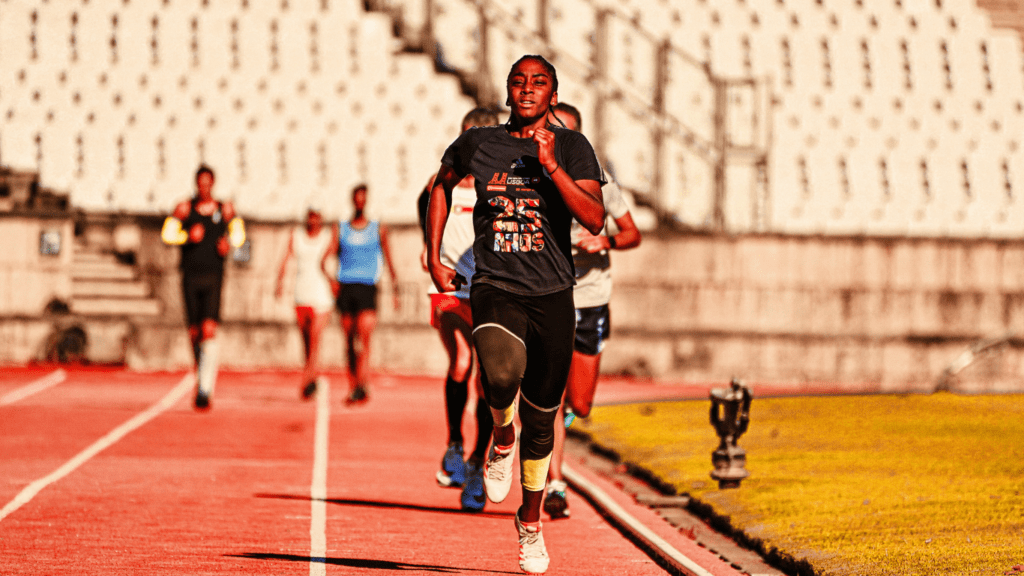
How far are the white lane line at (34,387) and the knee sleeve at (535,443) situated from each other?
9.92 m

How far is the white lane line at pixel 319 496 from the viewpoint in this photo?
7566 mm

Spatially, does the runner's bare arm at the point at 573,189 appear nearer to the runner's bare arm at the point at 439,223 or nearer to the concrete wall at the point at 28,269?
the runner's bare arm at the point at 439,223

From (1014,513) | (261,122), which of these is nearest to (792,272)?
(261,122)

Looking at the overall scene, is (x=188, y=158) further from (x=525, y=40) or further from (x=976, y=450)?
(x=976, y=450)

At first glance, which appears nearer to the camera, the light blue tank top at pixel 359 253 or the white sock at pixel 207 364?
the white sock at pixel 207 364

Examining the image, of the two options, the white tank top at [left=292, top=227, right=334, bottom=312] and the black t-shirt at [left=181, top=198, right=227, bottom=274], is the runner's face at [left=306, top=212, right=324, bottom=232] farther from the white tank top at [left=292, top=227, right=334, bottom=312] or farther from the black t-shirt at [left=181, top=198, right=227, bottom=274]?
the black t-shirt at [left=181, top=198, right=227, bottom=274]

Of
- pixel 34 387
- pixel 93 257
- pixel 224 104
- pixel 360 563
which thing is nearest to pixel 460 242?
pixel 360 563

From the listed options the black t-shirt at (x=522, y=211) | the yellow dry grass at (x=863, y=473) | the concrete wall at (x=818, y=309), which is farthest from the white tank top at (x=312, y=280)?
the black t-shirt at (x=522, y=211)

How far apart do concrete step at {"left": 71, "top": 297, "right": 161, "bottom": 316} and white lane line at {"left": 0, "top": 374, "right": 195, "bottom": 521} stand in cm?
271

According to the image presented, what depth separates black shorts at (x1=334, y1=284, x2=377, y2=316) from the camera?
639 inches

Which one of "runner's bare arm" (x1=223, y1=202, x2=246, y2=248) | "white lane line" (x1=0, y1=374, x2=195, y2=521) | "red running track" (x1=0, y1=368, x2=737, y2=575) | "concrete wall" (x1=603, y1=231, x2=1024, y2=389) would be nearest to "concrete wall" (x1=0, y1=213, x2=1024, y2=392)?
"concrete wall" (x1=603, y1=231, x2=1024, y2=389)

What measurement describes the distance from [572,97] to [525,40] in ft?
8.84

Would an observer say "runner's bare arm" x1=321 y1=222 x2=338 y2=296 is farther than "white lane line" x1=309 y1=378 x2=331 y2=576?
Yes

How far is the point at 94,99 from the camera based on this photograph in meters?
26.5
